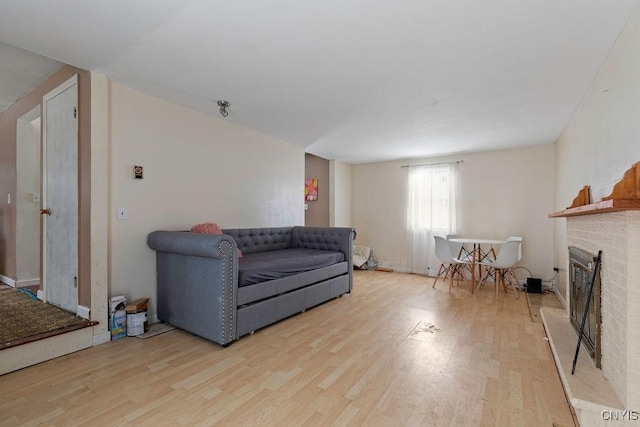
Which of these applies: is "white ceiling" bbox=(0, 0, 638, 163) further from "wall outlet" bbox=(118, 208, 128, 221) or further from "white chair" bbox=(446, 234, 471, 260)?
"white chair" bbox=(446, 234, 471, 260)

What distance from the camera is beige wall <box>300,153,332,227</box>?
6.09 metres

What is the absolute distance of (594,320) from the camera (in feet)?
6.02

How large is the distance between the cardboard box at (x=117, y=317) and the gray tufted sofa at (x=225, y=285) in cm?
34

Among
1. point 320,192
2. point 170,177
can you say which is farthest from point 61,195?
point 320,192

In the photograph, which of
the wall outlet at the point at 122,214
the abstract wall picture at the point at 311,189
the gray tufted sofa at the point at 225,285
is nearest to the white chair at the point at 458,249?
the gray tufted sofa at the point at 225,285

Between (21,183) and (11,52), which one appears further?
(21,183)

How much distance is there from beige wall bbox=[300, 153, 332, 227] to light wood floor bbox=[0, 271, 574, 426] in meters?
3.27

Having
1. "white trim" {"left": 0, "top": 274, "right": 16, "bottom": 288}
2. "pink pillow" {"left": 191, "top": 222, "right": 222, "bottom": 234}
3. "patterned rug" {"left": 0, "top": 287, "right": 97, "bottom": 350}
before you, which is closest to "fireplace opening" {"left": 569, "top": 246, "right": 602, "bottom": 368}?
"pink pillow" {"left": 191, "top": 222, "right": 222, "bottom": 234}

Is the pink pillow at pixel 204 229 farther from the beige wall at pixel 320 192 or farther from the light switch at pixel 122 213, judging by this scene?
the beige wall at pixel 320 192

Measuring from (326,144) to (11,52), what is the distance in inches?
137

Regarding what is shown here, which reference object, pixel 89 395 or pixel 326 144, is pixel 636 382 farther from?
pixel 326 144

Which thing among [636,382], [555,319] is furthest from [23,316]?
[555,319]

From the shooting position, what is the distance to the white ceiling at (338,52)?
1.62 metres

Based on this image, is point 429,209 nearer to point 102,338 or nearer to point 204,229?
point 204,229
